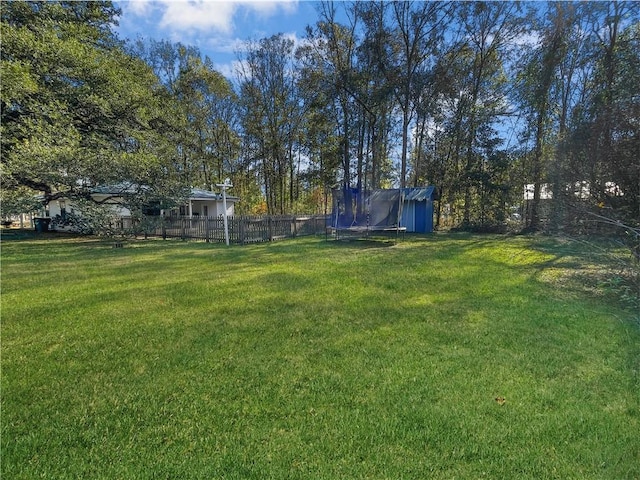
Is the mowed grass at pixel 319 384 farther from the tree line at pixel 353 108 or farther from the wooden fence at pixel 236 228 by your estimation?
the wooden fence at pixel 236 228

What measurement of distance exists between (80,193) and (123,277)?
27.2ft

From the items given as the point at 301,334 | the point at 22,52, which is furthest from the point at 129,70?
the point at 301,334

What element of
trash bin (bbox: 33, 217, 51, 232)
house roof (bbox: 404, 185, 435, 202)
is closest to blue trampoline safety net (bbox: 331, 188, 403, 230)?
house roof (bbox: 404, 185, 435, 202)

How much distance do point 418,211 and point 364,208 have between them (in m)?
6.29

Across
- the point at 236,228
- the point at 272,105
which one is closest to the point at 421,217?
the point at 236,228

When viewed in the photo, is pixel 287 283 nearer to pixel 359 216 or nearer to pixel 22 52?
pixel 359 216

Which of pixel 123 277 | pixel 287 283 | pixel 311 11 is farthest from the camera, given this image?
pixel 311 11

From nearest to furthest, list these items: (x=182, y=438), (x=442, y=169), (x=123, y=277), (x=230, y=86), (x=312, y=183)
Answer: (x=182, y=438) → (x=123, y=277) → (x=442, y=169) → (x=230, y=86) → (x=312, y=183)

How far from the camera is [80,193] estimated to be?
11.9m

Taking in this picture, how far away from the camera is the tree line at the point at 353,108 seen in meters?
8.77

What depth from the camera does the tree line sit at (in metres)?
8.77

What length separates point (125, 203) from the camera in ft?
41.4

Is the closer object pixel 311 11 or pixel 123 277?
pixel 123 277

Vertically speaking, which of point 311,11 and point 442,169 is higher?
point 311,11
